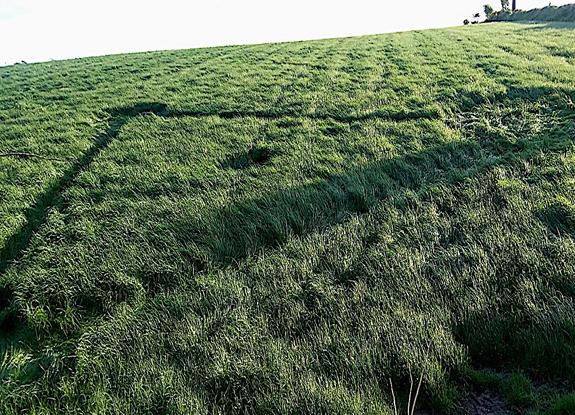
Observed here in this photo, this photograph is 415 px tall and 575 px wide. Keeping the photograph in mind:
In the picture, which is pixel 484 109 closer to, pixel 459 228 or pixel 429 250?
pixel 459 228

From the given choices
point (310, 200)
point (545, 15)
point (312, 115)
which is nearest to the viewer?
point (310, 200)

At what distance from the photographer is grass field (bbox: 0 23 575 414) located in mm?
3020

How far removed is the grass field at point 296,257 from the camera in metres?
3.02

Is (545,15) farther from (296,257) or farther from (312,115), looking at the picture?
(296,257)

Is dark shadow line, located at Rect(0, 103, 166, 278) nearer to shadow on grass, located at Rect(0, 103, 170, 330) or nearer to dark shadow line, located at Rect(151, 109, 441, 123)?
shadow on grass, located at Rect(0, 103, 170, 330)

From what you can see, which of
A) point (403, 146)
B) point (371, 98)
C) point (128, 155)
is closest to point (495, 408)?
point (403, 146)

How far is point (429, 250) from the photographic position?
453 centimetres

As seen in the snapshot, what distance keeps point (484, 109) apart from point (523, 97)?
1.49 m

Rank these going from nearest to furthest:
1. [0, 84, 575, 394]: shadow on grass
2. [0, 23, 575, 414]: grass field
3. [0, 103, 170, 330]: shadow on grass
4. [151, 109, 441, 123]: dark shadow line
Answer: [0, 23, 575, 414]: grass field
[0, 103, 170, 330]: shadow on grass
[0, 84, 575, 394]: shadow on grass
[151, 109, 441, 123]: dark shadow line

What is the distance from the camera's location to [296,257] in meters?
4.68

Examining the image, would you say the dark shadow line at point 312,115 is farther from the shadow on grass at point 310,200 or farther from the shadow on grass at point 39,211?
the shadow on grass at point 39,211

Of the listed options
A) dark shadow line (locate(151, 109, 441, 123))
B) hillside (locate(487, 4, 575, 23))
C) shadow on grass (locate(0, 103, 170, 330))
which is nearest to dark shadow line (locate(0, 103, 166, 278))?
shadow on grass (locate(0, 103, 170, 330))

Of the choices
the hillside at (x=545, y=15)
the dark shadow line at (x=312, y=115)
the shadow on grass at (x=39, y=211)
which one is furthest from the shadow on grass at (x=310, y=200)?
the hillside at (x=545, y=15)

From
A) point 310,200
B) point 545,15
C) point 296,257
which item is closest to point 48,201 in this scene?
point 310,200
